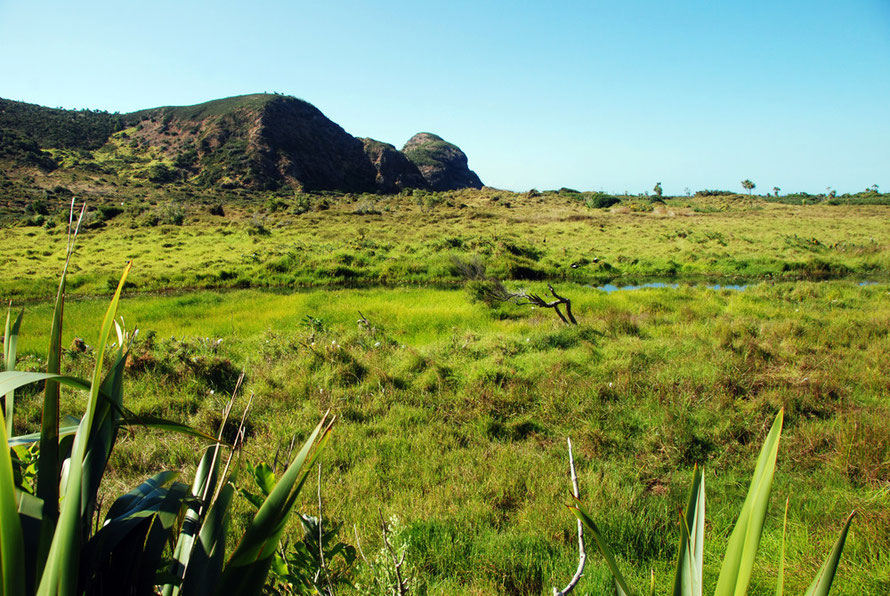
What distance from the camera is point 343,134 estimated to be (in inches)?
4532

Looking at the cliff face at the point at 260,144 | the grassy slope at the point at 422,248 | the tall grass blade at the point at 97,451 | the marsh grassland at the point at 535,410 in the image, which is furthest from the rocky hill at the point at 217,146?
the tall grass blade at the point at 97,451

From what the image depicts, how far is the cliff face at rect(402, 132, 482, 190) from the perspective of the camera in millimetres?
135875

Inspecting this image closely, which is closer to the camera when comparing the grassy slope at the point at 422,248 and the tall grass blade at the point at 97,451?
the tall grass blade at the point at 97,451

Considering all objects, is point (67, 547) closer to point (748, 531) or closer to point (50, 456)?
point (50, 456)

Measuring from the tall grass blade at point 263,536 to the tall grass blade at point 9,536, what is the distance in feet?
1.18

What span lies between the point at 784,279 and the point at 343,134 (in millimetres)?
111094

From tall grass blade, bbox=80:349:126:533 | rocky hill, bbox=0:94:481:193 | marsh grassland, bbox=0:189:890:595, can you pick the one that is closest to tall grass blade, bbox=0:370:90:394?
tall grass blade, bbox=80:349:126:533

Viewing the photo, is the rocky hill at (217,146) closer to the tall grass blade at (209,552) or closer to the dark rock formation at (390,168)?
the dark rock formation at (390,168)

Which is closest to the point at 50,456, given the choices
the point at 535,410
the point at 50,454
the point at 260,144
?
the point at 50,454

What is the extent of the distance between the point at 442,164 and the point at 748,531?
14759 centimetres

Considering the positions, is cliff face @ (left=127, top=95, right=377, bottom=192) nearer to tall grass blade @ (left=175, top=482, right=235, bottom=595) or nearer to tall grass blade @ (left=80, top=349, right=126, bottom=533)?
tall grass blade @ (left=80, top=349, right=126, bottom=533)

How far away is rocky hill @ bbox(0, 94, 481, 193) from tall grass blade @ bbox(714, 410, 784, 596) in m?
76.7

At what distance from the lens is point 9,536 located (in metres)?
0.75

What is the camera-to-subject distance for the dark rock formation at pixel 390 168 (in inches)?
4311
